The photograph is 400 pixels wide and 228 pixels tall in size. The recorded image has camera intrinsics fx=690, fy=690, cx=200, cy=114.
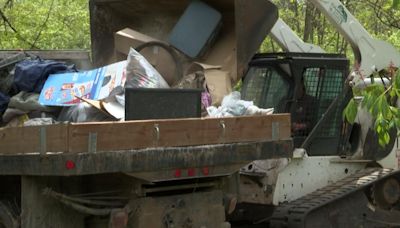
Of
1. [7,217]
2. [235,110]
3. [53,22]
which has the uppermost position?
[53,22]

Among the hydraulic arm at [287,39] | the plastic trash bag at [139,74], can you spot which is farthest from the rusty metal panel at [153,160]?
the hydraulic arm at [287,39]

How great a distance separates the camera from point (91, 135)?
14.5 feet

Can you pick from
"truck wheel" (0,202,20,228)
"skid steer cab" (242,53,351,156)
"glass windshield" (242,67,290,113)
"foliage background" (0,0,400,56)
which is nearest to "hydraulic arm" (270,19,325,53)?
"skid steer cab" (242,53,351,156)

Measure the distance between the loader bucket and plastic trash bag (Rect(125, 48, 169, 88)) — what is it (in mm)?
976

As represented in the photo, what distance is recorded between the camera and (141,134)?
4.66 meters

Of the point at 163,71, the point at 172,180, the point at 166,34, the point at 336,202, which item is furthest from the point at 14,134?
the point at 336,202

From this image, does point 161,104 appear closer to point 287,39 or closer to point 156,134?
point 156,134

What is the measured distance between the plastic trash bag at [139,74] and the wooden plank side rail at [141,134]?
838 millimetres

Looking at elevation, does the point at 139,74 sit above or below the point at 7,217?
above

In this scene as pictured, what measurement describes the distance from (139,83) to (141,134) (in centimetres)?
101

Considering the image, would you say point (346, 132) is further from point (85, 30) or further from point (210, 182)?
point (85, 30)

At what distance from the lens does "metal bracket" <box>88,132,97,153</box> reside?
14.5ft

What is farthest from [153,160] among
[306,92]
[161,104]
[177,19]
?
[306,92]

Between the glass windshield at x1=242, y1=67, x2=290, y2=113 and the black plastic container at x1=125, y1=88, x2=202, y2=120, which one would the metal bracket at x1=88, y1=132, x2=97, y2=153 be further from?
the glass windshield at x1=242, y1=67, x2=290, y2=113
